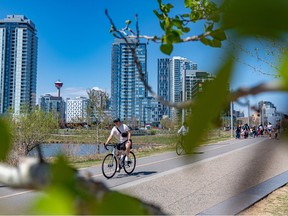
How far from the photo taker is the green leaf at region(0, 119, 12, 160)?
22 centimetres

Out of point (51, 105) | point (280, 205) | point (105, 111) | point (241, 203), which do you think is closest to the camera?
point (241, 203)

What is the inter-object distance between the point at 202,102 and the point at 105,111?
16506 mm

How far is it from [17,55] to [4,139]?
355mm

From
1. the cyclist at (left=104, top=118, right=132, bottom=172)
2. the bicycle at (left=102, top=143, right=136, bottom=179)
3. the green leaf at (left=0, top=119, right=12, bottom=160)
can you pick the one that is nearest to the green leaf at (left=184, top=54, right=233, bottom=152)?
the green leaf at (left=0, top=119, right=12, bottom=160)

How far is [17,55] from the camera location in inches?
21.2

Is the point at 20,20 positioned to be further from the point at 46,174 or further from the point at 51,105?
the point at 51,105

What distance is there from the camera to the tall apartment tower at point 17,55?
52cm

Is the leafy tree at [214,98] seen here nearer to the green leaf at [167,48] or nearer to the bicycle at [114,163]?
A: the green leaf at [167,48]

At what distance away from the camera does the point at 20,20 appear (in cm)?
53

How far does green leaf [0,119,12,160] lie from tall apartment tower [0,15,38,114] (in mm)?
322

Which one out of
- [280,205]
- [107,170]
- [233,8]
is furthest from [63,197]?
[107,170]

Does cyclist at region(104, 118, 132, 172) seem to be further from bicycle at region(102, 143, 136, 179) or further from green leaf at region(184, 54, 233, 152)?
green leaf at region(184, 54, 233, 152)

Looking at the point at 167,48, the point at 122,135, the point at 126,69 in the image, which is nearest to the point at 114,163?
the point at 122,135

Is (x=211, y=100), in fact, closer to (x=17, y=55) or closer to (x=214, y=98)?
(x=214, y=98)
